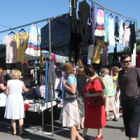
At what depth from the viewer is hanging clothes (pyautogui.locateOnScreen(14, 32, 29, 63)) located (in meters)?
5.76

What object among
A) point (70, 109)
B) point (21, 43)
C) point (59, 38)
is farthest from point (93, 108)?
point (59, 38)

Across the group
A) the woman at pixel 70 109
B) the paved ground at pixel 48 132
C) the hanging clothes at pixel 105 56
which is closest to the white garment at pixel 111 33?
the hanging clothes at pixel 105 56

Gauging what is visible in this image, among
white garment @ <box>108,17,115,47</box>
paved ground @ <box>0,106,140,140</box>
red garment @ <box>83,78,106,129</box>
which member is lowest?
paved ground @ <box>0,106,140,140</box>

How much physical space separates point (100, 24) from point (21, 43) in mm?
2528

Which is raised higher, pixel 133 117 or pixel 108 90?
pixel 108 90

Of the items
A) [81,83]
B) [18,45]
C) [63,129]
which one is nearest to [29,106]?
[63,129]

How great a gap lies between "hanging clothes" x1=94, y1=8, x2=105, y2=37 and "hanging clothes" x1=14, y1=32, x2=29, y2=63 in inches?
84.7

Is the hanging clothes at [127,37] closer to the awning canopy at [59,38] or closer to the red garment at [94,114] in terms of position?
the awning canopy at [59,38]

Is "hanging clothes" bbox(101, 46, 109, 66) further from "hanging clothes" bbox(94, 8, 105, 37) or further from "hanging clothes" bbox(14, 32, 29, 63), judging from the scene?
"hanging clothes" bbox(14, 32, 29, 63)

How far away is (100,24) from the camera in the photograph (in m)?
6.34

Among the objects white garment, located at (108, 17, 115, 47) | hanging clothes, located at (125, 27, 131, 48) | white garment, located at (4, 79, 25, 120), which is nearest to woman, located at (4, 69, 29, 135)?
white garment, located at (4, 79, 25, 120)

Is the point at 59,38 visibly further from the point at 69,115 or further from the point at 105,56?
the point at 69,115

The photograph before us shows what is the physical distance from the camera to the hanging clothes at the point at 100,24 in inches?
247

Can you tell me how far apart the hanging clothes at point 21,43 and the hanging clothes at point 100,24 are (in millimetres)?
2150
